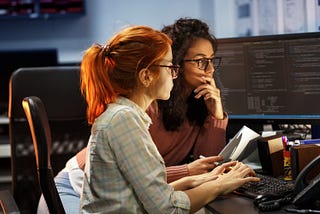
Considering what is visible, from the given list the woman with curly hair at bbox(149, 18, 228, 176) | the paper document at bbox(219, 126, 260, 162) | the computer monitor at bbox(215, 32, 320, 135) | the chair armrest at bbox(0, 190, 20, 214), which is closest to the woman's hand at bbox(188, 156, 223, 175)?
the paper document at bbox(219, 126, 260, 162)

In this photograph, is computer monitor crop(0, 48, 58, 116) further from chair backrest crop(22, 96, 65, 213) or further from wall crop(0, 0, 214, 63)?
chair backrest crop(22, 96, 65, 213)

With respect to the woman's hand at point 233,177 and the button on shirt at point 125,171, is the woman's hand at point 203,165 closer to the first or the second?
the woman's hand at point 233,177

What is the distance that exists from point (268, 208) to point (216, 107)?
67cm

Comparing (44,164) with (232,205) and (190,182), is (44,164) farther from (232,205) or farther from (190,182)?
(232,205)

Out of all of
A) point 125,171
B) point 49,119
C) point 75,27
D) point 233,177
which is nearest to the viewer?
point 125,171

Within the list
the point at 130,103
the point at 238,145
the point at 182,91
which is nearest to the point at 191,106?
the point at 182,91

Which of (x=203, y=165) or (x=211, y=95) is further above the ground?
(x=211, y=95)

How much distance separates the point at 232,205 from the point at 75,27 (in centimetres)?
285

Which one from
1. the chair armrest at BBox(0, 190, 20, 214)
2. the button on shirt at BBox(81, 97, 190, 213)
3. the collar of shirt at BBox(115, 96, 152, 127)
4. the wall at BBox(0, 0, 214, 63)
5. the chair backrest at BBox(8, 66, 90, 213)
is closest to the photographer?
the button on shirt at BBox(81, 97, 190, 213)

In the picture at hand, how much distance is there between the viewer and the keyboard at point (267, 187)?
152cm

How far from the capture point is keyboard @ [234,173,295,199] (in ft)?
4.99

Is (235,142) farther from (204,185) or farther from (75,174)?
(75,174)

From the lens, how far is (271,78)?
197 centimetres

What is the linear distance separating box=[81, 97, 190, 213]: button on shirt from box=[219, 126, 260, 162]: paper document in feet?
1.64
